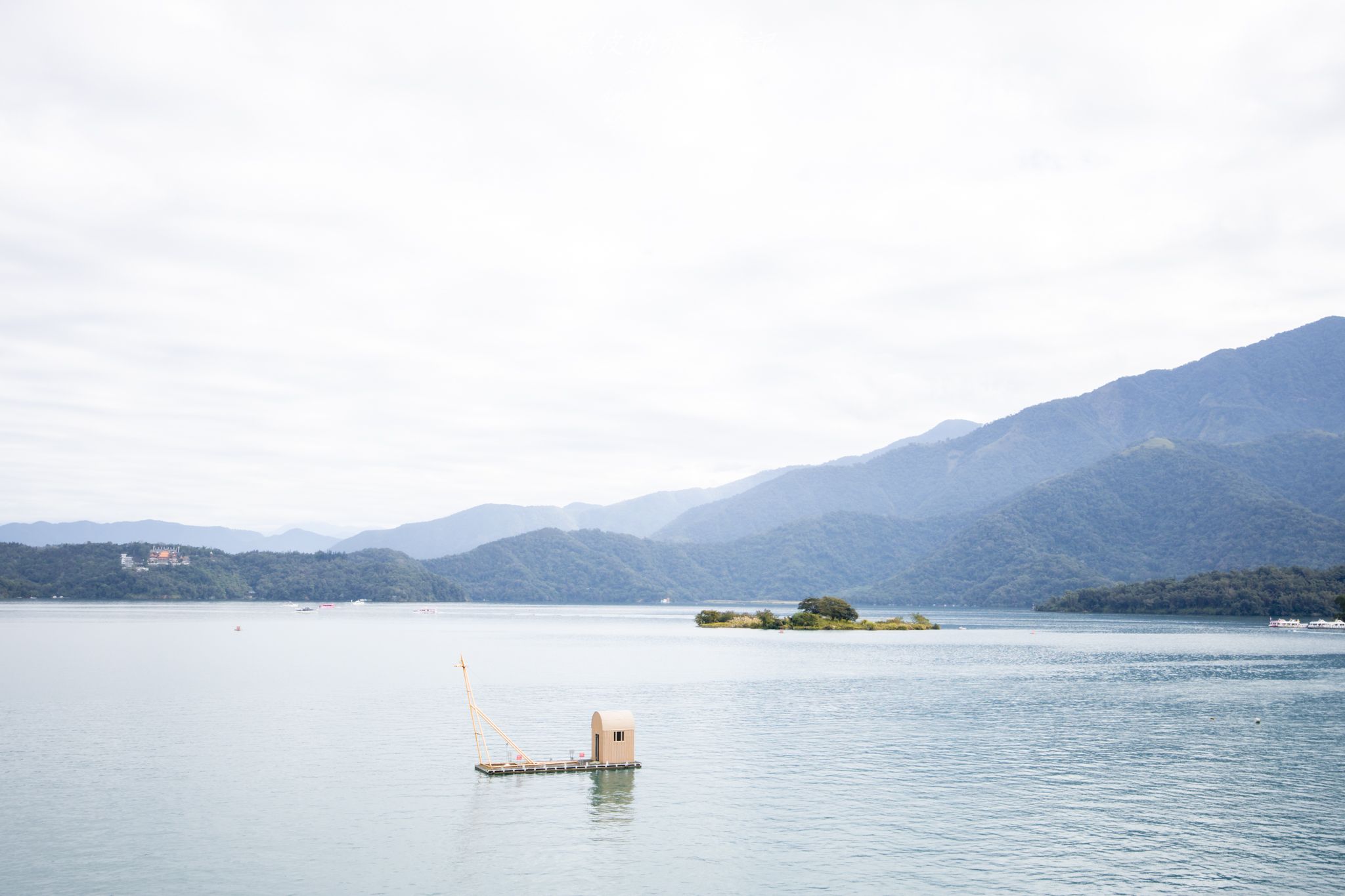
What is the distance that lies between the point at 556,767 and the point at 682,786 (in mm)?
6601

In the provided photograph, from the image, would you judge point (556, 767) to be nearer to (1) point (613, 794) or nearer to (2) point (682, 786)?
(1) point (613, 794)

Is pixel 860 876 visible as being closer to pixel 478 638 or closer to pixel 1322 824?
pixel 1322 824

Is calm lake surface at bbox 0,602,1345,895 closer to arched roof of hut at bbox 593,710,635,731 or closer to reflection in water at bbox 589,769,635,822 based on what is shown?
reflection in water at bbox 589,769,635,822

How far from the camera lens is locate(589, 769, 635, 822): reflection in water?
36.5 meters

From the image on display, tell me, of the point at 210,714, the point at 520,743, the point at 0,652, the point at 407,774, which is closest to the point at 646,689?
the point at 520,743

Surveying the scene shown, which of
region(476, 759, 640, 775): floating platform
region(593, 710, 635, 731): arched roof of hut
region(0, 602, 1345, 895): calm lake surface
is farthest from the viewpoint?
region(593, 710, 635, 731): arched roof of hut

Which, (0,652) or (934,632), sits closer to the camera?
(0,652)

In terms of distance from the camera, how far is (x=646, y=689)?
78.1 meters

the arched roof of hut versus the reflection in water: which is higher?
the arched roof of hut

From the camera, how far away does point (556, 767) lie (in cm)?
4456

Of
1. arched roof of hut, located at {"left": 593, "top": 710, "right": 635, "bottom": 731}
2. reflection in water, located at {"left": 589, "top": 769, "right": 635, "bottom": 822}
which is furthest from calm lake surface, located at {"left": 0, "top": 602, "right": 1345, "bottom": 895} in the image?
arched roof of hut, located at {"left": 593, "top": 710, "right": 635, "bottom": 731}

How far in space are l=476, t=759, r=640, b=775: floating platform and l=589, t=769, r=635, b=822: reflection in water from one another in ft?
0.76

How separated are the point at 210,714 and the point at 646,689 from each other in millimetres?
31583

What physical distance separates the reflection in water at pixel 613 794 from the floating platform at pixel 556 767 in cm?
23
